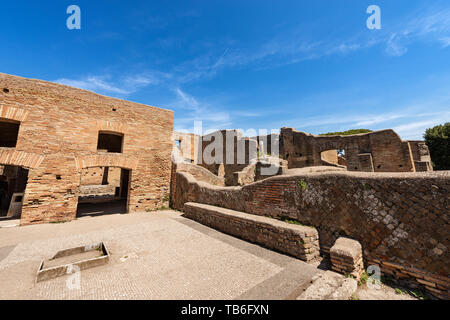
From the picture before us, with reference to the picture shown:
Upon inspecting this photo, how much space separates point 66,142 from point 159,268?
6.96m

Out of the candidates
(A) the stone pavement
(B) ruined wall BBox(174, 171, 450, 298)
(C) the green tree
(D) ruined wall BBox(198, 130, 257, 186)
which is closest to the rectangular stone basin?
(A) the stone pavement

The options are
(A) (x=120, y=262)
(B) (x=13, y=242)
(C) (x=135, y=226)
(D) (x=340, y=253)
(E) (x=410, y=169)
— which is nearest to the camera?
(D) (x=340, y=253)

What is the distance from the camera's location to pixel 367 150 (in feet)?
43.5

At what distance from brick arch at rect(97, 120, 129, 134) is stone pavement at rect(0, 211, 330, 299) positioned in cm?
445

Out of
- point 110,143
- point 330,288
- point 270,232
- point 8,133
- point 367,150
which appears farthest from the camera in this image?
point 367,150

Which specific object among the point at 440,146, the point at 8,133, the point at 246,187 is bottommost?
the point at 246,187

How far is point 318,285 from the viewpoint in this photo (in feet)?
8.49

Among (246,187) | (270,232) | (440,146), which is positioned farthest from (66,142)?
(440,146)

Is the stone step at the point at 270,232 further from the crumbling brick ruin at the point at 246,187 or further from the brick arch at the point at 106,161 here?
the brick arch at the point at 106,161

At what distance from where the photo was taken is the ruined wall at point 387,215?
2.62 metres

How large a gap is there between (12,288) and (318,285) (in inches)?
185

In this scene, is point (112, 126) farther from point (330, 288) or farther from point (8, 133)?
point (330, 288)
